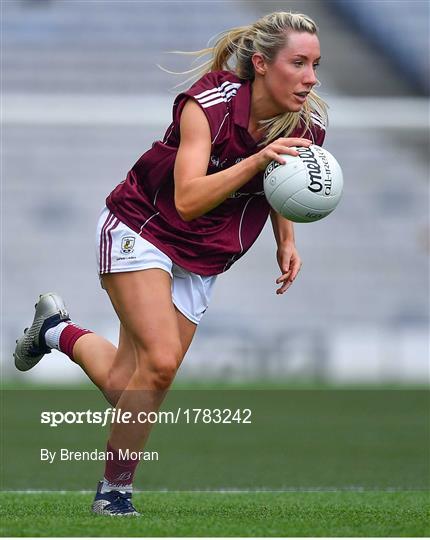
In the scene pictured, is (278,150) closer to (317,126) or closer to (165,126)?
(317,126)

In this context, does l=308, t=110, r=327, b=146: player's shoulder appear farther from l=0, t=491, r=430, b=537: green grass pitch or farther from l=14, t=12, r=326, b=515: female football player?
l=0, t=491, r=430, b=537: green grass pitch

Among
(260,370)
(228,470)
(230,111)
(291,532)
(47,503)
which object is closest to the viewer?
(291,532)

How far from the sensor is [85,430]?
30.9ft

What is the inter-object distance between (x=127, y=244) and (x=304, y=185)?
717mm

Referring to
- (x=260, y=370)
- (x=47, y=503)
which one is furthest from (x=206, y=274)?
(x=260, y=370)

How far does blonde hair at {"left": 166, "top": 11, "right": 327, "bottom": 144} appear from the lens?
172 inches

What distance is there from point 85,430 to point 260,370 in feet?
21.8

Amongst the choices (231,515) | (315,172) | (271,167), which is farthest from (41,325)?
(315,172)

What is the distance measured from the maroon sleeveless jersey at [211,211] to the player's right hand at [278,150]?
0.23 meters

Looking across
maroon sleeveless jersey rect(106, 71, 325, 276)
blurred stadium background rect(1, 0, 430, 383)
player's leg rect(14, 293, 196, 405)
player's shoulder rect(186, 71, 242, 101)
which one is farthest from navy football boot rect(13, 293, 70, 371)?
blurred stadium background rect(1, 0, 430, 383)

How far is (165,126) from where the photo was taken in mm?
19375

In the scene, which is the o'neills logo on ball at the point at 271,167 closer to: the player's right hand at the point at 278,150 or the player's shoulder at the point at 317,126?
the player's right hand at the point at 278,150

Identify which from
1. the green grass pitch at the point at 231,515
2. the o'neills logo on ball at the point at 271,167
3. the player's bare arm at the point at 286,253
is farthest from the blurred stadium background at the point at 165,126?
the o'neills logo on ball at the point at 271,167

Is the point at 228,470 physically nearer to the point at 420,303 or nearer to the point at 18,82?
the point at 420,303
